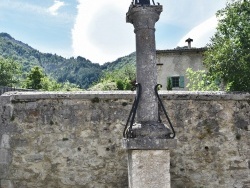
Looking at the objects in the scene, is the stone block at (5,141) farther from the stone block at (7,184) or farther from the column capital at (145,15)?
the column capital at (145,15)

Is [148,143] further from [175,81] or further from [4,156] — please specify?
[175,81]

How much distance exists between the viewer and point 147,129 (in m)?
4.20

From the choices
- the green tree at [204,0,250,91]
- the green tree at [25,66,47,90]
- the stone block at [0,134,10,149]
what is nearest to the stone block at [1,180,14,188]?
the stone block at [0,134,10,149]

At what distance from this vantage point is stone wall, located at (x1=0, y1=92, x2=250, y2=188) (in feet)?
21.4

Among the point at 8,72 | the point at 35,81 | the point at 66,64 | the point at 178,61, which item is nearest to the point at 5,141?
the point at 178,61

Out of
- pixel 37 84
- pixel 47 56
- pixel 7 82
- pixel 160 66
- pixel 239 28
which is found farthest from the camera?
pixel 47 56

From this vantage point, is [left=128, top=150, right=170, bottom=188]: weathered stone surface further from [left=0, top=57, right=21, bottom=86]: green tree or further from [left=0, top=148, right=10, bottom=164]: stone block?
[left=0, top=57, right=21, bottom=86]: green tree

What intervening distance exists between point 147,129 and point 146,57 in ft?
2.97

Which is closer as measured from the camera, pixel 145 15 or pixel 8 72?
pixel 145 15

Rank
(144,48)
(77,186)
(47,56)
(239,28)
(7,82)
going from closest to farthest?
(144,48) < (77,186) < (239,28) < (7,82) < (47,56)

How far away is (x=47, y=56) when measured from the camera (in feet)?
529

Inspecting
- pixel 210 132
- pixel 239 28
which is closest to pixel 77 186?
pixel 210 132

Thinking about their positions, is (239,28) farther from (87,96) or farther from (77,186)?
(77,186)

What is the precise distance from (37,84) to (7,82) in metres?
11.9
